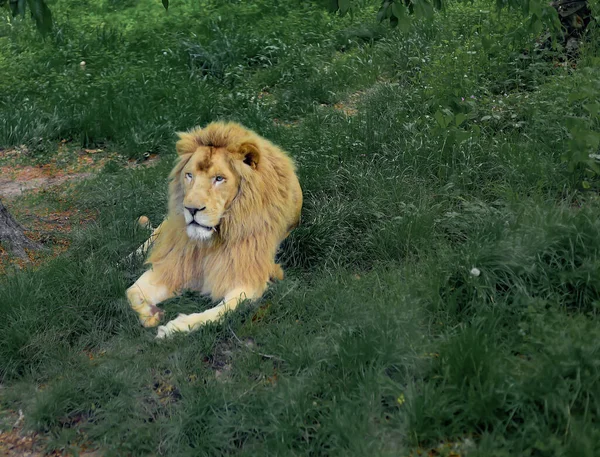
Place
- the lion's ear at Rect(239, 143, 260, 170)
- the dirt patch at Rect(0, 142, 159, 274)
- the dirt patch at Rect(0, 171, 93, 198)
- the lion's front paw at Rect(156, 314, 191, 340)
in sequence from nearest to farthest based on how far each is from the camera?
1. the lion's front paw at Rect(156, 314, 191, 340)
2. the lion's ear at Rect(239, 143, 260, 170)
3. the dirt patch at Rect(0, 142, 159, 274)
4. the dirt patch at Rect(0, 171, 93, 198)

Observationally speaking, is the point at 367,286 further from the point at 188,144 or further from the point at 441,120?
the point at 441,120

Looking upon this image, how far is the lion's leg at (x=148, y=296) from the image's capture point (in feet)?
15.4

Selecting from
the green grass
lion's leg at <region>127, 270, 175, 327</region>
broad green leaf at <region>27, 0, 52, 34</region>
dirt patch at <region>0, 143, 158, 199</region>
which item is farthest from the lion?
dirt patch at <region>0, 143, 158, 199</region>

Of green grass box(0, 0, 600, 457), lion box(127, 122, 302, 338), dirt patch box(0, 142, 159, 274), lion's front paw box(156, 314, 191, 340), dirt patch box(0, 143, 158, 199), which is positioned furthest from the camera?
dirt patch box(0, 143, 158, 199)

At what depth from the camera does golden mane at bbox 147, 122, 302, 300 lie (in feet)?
15.7

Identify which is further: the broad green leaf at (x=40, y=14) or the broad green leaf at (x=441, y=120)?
the broad green leaf at (x=441, y=120)

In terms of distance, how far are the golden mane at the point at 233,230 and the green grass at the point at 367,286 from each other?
0.60 feet

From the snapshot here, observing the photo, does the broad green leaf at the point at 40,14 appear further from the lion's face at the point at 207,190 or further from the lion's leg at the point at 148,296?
the lion's leg at the point at 148,296

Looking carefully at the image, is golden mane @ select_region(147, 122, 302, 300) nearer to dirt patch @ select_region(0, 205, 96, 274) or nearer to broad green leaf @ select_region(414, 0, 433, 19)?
dirt patch @ select_region(0, 205, 96, 274)

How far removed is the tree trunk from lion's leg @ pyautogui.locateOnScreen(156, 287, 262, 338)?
174 cm

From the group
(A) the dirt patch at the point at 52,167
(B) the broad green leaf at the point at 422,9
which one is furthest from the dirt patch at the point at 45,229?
(B) the broad green leaf at the point at 422,9

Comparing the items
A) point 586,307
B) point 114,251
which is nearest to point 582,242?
point 586,307

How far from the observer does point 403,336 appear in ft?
13.0

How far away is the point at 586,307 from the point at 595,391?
0.80 meters
